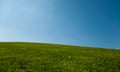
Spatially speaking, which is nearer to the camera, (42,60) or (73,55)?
(42,60)

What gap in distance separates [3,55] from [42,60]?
23.0 ft

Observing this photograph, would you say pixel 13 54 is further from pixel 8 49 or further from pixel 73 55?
pixel 73 55

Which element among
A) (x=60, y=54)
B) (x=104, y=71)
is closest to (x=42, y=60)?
(x=60, y=54)

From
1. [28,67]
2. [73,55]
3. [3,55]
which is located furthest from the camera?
[73,55]

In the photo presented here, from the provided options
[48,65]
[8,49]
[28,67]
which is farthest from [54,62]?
[8,49]

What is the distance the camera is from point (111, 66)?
39062mm

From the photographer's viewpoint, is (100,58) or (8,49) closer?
(100,58)

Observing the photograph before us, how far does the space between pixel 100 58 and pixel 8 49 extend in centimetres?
1677

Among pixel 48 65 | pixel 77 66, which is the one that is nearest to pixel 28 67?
pixel 48 65

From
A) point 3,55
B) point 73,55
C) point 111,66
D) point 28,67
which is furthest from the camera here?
point 73,55

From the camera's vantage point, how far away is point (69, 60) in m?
40.9

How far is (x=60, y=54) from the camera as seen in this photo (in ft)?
146

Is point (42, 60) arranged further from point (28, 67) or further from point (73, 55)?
point (73, 55)

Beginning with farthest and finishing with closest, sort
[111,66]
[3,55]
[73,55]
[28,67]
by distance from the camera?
[73,55], [3,55], [111,66], [28,67]
